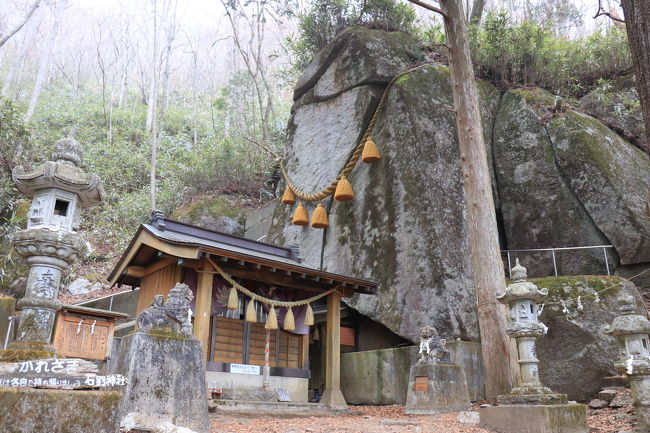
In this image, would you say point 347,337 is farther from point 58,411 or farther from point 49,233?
point 58,411

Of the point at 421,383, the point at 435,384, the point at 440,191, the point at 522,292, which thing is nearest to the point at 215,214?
the point at 440,191

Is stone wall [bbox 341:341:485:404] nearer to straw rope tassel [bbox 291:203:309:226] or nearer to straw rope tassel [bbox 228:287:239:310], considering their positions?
straw rope tassel [bbox 228:287:239:310]

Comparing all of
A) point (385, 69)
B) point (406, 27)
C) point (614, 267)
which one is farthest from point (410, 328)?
point (406, 27)

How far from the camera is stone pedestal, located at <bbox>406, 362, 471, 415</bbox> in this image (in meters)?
8.65

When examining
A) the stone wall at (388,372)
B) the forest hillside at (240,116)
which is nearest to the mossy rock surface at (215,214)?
the forest hillside at (240,116)

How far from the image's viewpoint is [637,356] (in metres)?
6.28

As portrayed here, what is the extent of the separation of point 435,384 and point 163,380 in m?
5.38

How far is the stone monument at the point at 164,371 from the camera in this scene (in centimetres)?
505

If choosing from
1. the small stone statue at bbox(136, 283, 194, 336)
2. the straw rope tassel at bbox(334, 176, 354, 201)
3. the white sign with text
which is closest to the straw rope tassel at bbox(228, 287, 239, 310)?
the white sign with text

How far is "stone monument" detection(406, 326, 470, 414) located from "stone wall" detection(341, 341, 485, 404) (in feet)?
4.11

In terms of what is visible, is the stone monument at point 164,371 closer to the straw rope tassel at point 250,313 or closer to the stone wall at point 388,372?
the straw rope tassel at point 250,313

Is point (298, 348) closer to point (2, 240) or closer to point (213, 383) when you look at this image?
point (213, 383)

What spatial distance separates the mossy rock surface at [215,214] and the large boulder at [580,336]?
41.7ft

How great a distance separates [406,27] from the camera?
17.8m
